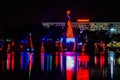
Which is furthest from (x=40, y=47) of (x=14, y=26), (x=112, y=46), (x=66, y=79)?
(x=66, y=79)

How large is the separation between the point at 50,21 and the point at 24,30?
72.4m

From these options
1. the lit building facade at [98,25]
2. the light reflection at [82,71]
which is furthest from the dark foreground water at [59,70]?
the lit building facade at [98,25]

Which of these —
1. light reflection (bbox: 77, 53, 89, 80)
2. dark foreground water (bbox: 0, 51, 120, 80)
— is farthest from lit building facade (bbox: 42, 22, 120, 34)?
light reflection (bbox: 77, 53, 89, 80)

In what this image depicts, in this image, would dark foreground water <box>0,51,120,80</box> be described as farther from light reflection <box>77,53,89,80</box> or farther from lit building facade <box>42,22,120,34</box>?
lit building facade <box>42,22,120,34</box>

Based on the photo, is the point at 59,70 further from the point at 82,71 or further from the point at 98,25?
the point at 98,25

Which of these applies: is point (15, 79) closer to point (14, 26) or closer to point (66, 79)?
point (66, 79)

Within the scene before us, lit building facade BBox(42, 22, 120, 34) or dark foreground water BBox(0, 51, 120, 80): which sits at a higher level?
lit building facade BBox(42, 22, 120, 34)

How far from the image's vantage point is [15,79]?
21.9 m

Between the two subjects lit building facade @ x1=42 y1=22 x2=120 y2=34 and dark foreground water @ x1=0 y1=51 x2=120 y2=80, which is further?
lit building facade @ x1=42 y1=22 x2=120 y2=34

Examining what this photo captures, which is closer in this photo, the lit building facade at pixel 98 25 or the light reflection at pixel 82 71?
the light reflection at pixel 82 71

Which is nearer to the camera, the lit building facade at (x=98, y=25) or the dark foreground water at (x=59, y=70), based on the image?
the dark foreground water at (x=59, y=70)

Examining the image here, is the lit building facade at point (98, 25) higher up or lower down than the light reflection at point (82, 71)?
higher up

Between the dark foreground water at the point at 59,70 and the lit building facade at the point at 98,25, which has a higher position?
the lit building facade at the point at 98,25

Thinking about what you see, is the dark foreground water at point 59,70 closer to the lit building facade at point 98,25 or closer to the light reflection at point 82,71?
the light reflection at point 82,71
